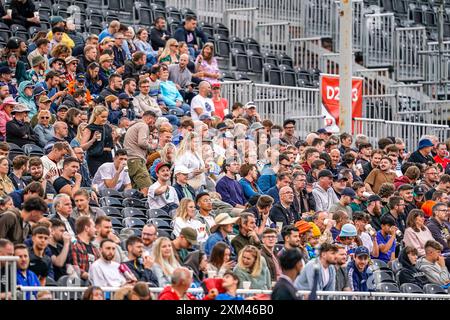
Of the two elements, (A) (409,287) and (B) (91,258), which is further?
(A) (409,287)

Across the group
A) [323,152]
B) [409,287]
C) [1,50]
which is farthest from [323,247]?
[1,50]

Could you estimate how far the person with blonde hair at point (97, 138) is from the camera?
1992cm

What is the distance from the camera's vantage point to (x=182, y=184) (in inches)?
772

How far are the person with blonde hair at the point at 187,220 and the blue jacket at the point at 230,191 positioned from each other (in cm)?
197

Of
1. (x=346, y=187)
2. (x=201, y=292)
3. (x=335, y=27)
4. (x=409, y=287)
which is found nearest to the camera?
(x=201, y=292)

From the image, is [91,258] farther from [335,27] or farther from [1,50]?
[335,27]

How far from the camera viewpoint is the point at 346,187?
21.2m

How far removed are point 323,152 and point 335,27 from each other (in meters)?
10.6

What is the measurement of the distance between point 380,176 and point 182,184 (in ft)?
13.6

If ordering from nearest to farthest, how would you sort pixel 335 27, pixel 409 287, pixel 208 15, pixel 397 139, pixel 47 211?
pixel 47 211, pixel 409 287, pixel 397 139, pixel 208 15, pixel 335 27

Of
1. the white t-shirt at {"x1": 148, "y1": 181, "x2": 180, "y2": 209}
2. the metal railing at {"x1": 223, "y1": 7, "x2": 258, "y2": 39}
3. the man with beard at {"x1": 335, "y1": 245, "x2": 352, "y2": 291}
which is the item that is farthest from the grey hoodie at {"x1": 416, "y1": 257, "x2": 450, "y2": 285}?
the metal railing at {"x1": 223, "y1": 7, "x2": 258, "y2": 39}

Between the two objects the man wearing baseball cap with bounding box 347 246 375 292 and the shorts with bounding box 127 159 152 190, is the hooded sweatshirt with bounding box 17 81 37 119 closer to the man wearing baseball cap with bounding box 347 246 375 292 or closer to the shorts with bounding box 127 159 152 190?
the shorts with bounding box 127 159 152 190

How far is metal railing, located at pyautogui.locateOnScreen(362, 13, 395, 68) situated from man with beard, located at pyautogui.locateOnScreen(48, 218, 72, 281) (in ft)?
58.6

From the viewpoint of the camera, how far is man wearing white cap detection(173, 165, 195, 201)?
64.1 feet
